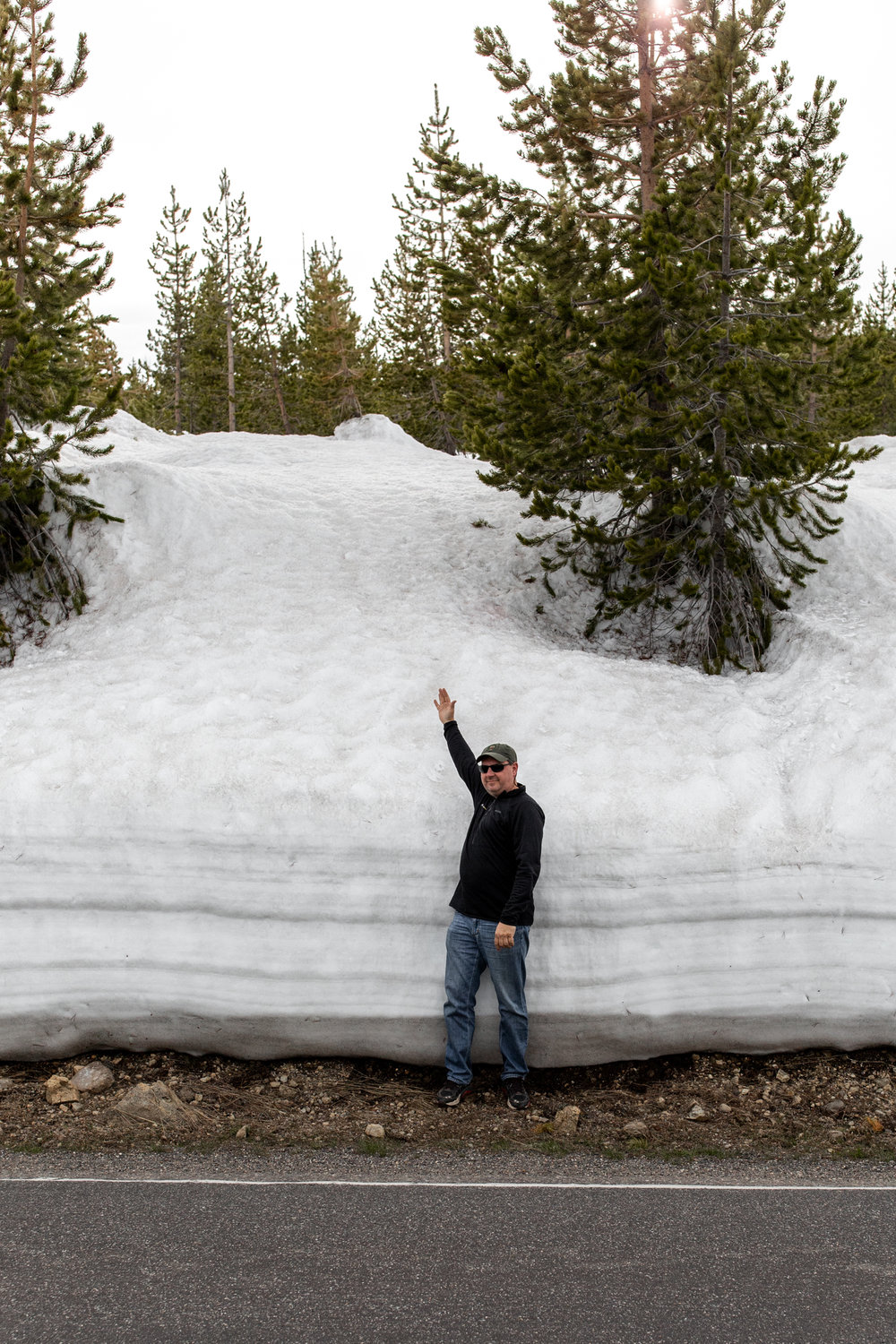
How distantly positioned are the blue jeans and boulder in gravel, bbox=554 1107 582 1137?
0.36 metres

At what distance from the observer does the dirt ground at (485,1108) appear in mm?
5441

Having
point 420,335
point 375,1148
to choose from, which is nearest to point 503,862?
point 375,1148

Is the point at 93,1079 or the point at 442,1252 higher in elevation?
the point at 442,1252

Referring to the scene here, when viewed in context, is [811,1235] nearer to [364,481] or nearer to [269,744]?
[269,744]

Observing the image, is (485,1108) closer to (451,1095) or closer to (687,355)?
(451,1095)

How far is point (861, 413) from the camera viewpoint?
8.94m

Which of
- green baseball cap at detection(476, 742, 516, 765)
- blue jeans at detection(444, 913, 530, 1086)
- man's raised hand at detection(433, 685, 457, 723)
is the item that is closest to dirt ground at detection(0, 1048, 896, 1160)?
blue jeans at detection(444, 913, 530, 1086)

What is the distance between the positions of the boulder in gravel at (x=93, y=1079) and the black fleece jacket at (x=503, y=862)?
2.45 metres

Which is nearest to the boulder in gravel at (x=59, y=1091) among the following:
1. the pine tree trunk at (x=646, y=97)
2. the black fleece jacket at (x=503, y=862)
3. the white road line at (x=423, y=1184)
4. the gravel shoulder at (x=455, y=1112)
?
the gravel shoulder at (x=455, y=1112)

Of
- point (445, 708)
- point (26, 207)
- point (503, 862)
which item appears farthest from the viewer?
point (26, 207)

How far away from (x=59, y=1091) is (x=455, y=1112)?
2.43 metres

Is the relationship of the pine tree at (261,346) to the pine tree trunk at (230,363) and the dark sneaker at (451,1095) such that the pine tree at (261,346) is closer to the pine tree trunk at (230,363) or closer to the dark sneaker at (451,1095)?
the pine tree trunk at (230,363)

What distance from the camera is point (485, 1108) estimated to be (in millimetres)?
5824

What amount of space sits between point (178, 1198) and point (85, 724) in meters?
3.86
